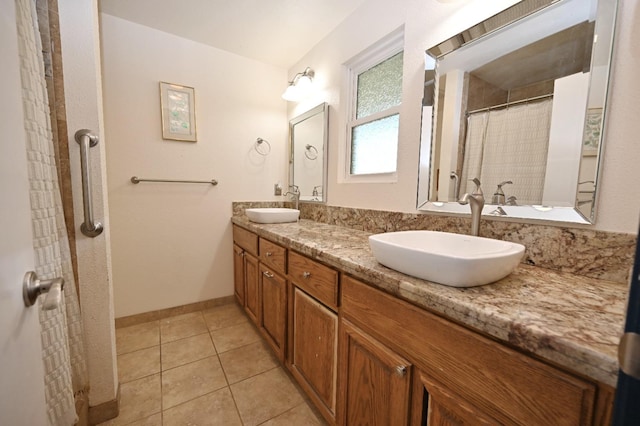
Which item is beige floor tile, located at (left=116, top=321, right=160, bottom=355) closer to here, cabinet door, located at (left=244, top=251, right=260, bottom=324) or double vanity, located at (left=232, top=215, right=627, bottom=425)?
cabinet door, located at (left=244, top=251, right=260, bottom=324)

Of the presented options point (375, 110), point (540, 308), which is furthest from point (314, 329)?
point (375, 110)

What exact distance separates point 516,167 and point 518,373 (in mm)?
743

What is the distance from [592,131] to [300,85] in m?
1.76

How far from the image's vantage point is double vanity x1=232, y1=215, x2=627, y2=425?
0.38 metres

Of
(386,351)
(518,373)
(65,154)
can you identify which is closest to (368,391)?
(386,351)

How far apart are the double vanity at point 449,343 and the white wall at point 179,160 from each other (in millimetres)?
1288

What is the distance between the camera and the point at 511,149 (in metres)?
0.88

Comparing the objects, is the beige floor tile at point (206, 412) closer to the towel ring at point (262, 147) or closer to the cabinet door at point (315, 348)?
the cabinet door at point (315, 348)

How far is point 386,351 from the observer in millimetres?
679

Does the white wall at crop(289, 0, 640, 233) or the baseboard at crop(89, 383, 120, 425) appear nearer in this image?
the white wall at crop(289, 0, 640, 233)

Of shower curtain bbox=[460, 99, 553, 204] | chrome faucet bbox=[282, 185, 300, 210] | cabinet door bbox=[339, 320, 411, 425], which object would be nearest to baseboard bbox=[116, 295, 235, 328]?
chrome faucet bbox=[282, 185, 300, 210]

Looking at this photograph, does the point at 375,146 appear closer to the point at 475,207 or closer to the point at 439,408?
the point at 475,207

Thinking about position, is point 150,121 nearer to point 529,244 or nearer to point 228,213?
point 228,213

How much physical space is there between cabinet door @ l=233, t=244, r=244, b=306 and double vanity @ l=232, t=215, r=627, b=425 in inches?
36.4
